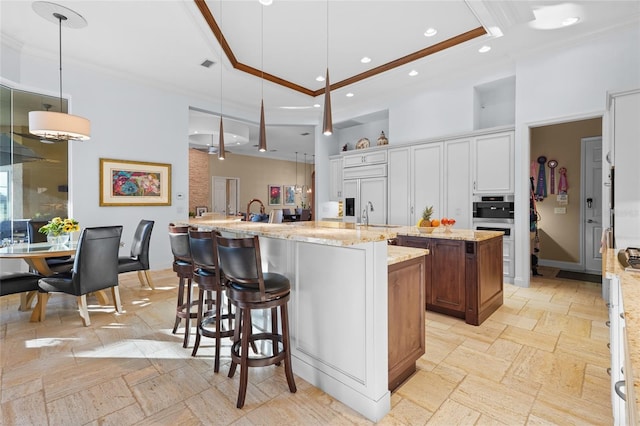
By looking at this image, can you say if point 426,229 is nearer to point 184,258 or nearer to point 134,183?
point 184,258

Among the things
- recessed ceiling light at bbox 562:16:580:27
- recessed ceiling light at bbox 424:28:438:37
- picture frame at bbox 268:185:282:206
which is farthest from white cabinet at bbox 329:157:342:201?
picture frame at bbox 268:185:282:206

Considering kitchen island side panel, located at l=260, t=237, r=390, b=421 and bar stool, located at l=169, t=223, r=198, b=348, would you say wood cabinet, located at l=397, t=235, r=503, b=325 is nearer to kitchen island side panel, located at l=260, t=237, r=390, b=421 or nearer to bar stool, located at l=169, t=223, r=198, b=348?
kitchen island side panel, located at l=260, t=237, r=390, b=421

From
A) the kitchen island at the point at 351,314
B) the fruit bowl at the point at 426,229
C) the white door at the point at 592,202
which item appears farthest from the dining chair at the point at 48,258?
the white door at the point at 592,202

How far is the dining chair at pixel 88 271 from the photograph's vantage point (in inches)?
119

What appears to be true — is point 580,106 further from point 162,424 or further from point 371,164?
point 162,424

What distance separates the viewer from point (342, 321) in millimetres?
1891

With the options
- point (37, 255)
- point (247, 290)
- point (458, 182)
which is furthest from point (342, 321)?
point (458, 182)

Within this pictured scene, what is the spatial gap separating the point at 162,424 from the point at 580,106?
531 cm

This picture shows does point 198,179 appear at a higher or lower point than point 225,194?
higher

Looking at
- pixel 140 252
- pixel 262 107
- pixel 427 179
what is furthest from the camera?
pixel 427 179

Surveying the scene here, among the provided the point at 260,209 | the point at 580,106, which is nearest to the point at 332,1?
the point at 580,106

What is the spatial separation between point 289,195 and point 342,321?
11.4 meters

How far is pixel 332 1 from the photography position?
327 centimetres

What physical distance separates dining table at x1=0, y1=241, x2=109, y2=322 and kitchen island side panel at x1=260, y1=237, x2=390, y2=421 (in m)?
2.60
